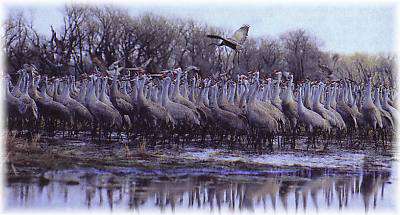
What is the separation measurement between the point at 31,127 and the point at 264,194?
22.1ft

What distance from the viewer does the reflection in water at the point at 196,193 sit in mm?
9617

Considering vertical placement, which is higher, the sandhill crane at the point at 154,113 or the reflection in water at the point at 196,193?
the sandhill crane at the point at 154,113

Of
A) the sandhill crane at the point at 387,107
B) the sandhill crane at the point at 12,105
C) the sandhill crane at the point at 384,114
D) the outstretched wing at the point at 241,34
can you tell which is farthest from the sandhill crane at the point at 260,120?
the sandhill crane at the point at 12,105

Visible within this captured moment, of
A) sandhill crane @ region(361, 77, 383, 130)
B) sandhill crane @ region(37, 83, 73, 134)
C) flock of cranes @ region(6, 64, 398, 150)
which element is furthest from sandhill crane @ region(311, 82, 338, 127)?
sandhill crane @ region(37, 83, 73, 134)

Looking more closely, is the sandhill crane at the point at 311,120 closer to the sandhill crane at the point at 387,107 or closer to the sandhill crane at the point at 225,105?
the sandhill crane at the point at 225,105

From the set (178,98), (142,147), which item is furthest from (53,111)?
(142,147)

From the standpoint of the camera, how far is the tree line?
1769 cm

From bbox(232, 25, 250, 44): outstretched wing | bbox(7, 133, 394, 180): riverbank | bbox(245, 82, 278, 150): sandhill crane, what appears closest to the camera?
bbox(7, 133, 394, 180): riverbank

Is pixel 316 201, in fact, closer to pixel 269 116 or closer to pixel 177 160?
pixel 177 160

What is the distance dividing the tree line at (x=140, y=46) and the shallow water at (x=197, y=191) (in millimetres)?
6379

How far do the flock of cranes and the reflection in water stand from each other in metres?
3.43

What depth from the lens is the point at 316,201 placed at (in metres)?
10.3

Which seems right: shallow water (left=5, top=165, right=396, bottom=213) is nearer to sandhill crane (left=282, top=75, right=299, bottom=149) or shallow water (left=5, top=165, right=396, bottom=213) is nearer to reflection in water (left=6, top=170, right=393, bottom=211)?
reflection in water (left=6, top=170, right=393, bottom=211)

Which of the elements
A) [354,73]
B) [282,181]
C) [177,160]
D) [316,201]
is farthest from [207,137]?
[354,73]
